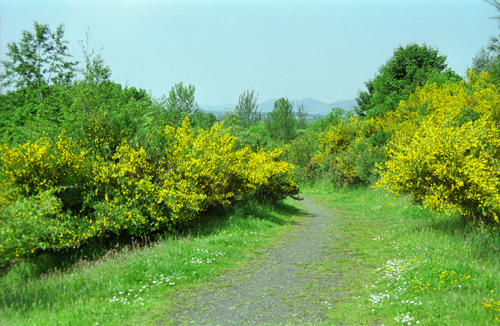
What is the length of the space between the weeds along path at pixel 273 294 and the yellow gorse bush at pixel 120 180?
3.07 meters

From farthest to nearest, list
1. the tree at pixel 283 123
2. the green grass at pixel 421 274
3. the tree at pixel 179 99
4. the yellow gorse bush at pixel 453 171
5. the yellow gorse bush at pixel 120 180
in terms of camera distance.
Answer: the tree at pixel 283 123 < the tree at pixel 179 99 < the yellow gorse bush at pixel 120 180 < the yellow gorse bush at pixel 453 171 < the green grass at pixel 421 274

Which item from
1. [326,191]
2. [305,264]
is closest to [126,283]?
[305,264]

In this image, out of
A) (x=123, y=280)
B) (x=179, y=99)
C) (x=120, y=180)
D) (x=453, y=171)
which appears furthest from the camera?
(x=179, y=99)

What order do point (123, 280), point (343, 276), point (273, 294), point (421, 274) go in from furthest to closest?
point (343, 276)
point (123, 280)
point (273, 294)
point (421, 274)

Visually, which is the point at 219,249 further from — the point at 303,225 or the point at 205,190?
the point at 303,225

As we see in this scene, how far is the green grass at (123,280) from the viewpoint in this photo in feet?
18.1

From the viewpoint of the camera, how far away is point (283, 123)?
6316 centimetres

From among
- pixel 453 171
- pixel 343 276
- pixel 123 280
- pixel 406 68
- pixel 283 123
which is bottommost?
pixel 343 276

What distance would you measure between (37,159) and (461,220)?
11448 mm

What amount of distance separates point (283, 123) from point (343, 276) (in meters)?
56.5

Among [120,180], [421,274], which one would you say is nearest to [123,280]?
[120,180]

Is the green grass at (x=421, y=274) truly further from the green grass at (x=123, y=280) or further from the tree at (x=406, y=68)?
the tree at (x=406, y=68)

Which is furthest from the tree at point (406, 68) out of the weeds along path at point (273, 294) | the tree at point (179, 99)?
the weeds along path at point (273, 294)

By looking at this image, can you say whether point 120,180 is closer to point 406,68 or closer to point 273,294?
point 273,294
